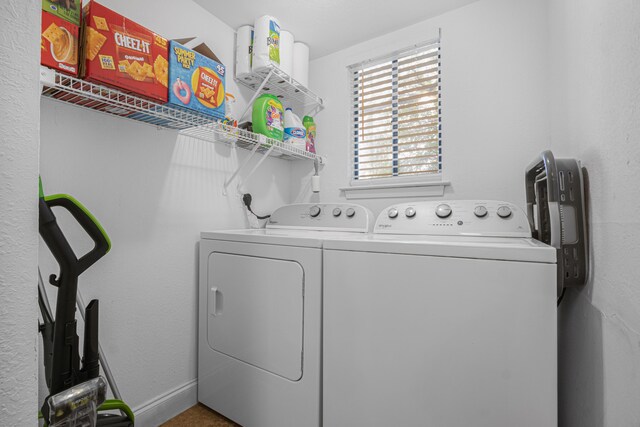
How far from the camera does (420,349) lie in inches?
39.7

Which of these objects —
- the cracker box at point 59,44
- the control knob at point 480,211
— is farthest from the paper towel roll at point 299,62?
the control knob at point 480,211

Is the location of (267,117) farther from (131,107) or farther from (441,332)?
(441,332)

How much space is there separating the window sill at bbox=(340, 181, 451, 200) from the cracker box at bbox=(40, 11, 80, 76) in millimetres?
1614

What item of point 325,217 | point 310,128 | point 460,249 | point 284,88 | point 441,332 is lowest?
point 441,332

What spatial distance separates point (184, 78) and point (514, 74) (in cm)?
175

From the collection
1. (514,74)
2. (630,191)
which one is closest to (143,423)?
(630,191)

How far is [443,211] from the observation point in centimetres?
146

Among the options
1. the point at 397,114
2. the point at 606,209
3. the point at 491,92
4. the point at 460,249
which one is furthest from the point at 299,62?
the point at 606,209

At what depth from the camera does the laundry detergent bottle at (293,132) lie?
200 centimetres

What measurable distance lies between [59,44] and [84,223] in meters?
0.56

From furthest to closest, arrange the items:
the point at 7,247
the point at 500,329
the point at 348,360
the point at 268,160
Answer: the point at 268,160
the point at 348,360
the point at 500,329
the point at 7,247

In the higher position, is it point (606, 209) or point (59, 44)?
point (59, 44)

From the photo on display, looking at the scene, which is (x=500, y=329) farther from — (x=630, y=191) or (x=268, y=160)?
(x=268, y=160)

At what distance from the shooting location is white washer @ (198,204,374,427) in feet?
4.04
